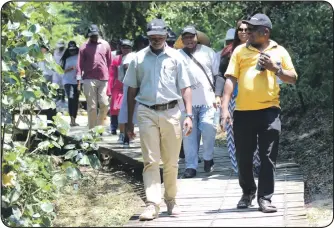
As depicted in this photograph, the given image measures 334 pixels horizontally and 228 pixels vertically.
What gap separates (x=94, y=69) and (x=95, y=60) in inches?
5.8

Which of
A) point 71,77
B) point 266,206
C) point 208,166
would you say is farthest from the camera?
point 71,77

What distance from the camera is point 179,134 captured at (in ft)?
25.1

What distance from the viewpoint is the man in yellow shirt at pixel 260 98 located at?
7.38 m

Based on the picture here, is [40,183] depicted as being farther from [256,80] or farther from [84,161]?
[256,80]

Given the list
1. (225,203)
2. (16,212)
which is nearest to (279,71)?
(225,203)

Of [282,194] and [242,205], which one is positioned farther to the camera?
[282,194]

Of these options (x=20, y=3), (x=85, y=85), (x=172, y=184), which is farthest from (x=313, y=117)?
(x=20, y=3)

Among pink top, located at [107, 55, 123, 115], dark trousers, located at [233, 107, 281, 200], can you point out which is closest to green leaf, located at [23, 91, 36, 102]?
dark trousers, located at [233, 107, 281, 200]

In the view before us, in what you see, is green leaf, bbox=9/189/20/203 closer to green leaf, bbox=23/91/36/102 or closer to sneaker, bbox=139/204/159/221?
green leaf, bbox=23/91/36/102

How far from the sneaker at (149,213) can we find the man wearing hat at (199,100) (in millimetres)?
2214

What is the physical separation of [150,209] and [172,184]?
408 millimetres

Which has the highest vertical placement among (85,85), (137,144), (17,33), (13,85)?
(17,33)

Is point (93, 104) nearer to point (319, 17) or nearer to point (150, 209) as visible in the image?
point (319, 17)

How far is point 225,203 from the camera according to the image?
817 centimetres
